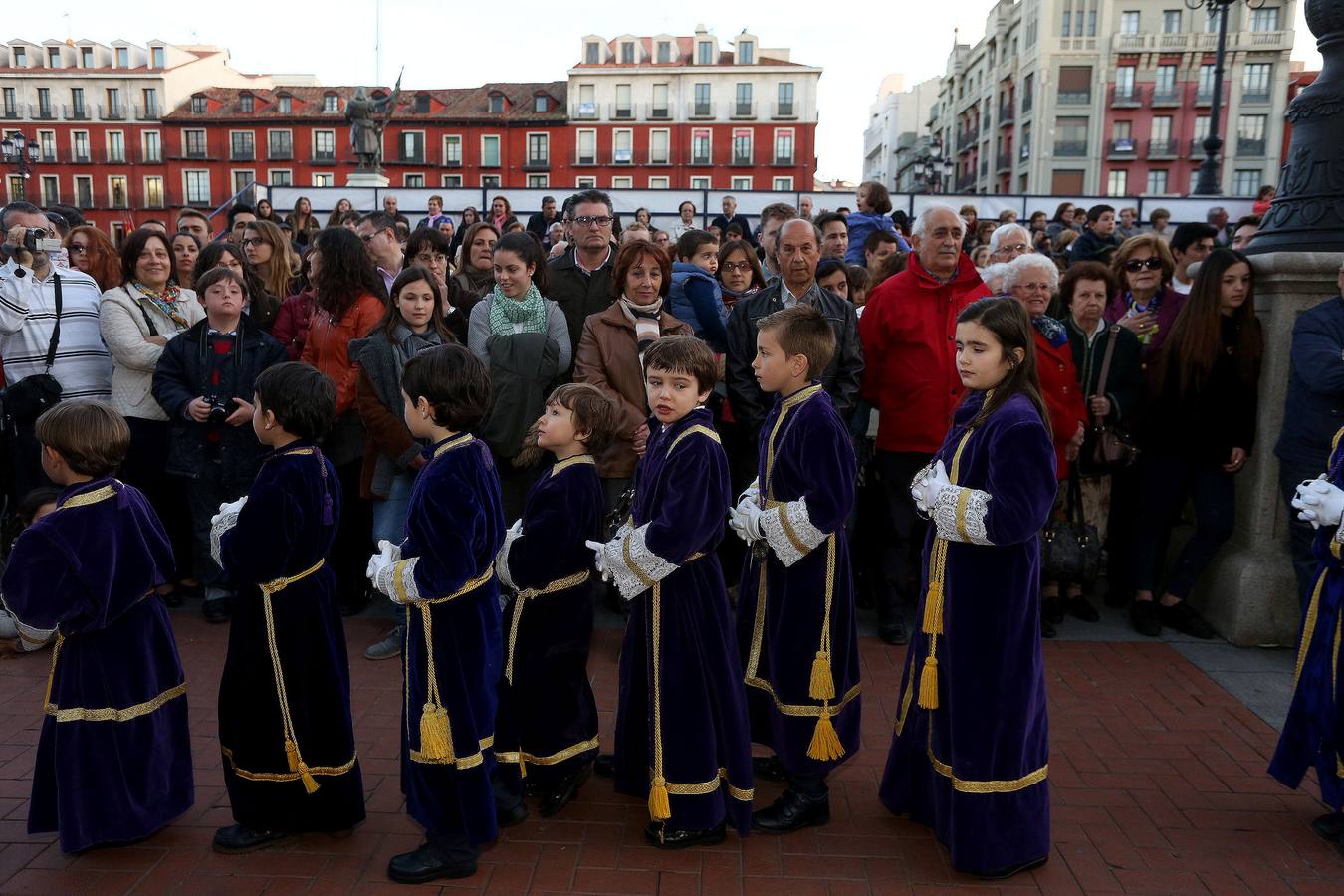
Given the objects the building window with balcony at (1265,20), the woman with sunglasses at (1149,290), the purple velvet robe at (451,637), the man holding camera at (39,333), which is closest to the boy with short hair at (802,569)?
the purple velvet robe at (451,637)

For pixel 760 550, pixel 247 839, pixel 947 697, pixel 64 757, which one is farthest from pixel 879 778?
pixel 64 757

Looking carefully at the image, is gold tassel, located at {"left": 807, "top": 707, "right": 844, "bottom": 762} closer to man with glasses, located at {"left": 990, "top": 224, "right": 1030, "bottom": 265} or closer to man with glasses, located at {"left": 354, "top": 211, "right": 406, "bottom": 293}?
man with glasses, located at {"left": 990, "top": 224, "right": 1030, "bottom": 265}

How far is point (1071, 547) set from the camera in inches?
215

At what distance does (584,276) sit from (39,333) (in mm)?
3092

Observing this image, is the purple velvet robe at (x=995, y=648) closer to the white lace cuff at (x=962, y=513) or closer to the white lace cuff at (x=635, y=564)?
the white lace cuff at (x=962, y=513)

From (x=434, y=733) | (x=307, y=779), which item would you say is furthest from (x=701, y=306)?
(x=307, y=779)

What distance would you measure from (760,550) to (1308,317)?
319 cm

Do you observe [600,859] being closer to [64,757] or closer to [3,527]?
[64,757]

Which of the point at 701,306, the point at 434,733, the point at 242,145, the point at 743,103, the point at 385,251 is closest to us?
the point at 434,733

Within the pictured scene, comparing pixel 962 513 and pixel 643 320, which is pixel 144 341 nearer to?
pixel 643 320

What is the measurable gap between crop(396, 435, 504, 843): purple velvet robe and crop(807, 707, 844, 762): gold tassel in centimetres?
110

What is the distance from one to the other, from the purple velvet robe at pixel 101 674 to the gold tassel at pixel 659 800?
1638 millimetres

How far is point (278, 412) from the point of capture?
127 inches

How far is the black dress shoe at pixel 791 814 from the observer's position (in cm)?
347
